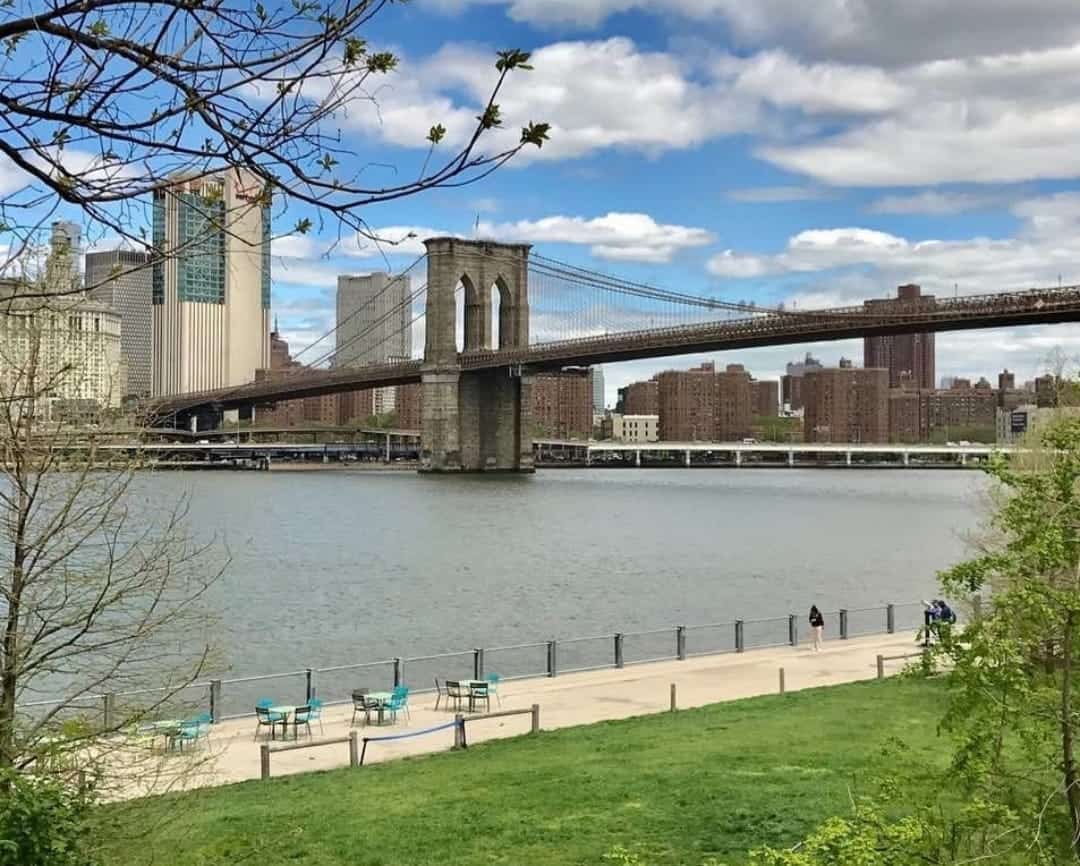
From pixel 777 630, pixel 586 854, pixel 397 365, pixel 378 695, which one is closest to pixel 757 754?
pixel 586 854

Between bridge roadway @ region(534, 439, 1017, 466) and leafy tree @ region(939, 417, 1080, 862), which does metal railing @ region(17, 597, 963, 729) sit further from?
bridge roadway @ region(534, 439, 1017, 466)

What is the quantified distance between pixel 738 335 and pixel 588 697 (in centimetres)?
5541

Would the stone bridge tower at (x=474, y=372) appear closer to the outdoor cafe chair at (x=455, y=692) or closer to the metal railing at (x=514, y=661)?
the metal railing at (x=514, y=661)

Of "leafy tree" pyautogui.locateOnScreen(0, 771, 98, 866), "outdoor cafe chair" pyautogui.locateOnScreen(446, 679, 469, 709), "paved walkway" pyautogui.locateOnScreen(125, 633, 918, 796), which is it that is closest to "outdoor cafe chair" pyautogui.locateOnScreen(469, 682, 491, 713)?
"outdoor cafe chair" pyautogui.locateOnScreen(446, 679, 469, 709)

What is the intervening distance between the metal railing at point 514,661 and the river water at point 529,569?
11cm

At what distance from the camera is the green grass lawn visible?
899cm

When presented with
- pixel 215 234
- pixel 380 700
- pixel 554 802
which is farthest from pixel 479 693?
pixel 215 234

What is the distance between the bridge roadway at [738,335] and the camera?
59.7 metres

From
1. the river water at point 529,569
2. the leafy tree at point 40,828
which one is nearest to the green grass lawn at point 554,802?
the leafy tree at point 40,828

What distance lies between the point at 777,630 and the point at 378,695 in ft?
46.6

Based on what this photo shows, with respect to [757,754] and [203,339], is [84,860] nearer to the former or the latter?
[757,754]

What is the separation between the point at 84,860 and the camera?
20.2ft

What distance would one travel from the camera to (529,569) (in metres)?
37.8

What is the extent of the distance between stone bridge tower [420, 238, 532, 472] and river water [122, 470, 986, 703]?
17595 millimetres
